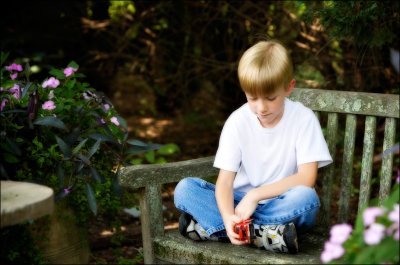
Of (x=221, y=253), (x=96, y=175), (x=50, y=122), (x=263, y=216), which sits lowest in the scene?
(x=221, y=253)

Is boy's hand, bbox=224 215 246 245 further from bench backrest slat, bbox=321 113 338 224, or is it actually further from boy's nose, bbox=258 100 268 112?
bench backrest slat, bbox=321 113 338 224

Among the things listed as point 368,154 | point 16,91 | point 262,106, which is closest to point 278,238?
point 262,106

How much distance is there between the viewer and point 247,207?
2461 millimetres

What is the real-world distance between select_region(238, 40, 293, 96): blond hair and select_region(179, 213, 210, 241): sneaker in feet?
1.82

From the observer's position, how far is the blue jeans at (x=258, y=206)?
2441 mm

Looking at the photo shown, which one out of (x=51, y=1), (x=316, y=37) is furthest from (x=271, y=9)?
(x=51, y=1)

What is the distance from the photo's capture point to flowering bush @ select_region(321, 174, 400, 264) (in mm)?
1754

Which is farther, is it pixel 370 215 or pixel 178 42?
pixel 178 42

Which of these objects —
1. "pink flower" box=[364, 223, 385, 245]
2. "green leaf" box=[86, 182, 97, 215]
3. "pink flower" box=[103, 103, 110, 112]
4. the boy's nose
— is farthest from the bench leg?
"pink flower" box=[364, 223, 385, 245]

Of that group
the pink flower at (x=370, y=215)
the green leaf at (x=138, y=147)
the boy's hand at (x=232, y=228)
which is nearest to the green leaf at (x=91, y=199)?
the green leaf at (x=138, y=147)

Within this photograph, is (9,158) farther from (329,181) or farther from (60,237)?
(329,181)

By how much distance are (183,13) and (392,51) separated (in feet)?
6.72

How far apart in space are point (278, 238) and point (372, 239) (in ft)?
2.34

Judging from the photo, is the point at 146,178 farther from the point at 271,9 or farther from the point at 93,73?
the point at 93,73
